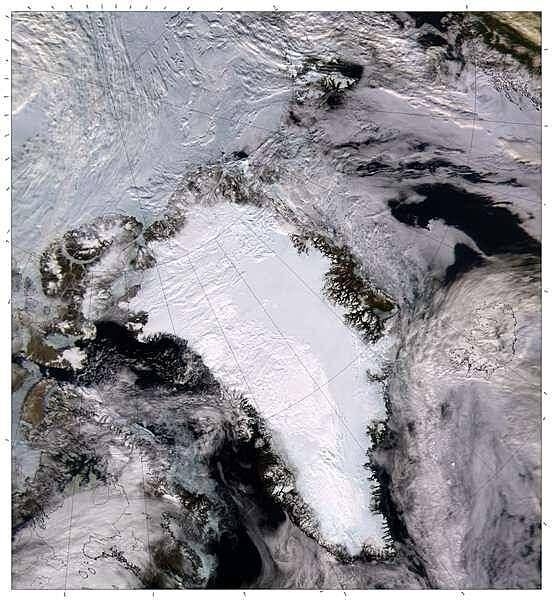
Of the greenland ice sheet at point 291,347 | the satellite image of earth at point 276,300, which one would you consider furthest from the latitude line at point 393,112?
the greenland ice sheet at point 291,347

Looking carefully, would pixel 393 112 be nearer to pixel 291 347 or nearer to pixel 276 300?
pixel 276 300

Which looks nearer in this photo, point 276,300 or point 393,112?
point 393,112

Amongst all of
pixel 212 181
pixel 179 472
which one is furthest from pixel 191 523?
pixel 212 181

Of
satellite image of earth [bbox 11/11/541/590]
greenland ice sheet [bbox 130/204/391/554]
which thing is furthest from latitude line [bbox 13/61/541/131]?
greenland ice sheet [bbox 130/204/391/554]

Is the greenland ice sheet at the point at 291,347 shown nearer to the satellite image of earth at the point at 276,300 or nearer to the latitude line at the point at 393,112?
the satellite image of earth at the point at 276,300

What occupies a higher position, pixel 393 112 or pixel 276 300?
pixel 393 112

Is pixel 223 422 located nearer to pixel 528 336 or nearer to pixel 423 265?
pixel 423 265

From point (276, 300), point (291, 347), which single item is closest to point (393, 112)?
point (276, 300)
